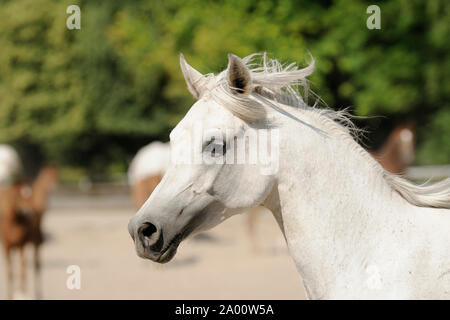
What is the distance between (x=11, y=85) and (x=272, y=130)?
2909 cm

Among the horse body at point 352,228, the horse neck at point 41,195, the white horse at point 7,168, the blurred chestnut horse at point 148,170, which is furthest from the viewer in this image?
the white horse at point 7,168

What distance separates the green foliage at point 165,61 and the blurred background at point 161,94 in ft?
0.16

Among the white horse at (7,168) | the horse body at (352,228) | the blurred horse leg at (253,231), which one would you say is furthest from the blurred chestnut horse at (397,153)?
the horse body at (352,228)

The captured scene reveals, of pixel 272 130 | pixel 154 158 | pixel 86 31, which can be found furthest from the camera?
pixel 86 31

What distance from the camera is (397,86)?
1434 cm

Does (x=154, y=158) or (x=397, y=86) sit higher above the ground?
(x=397, y=86)

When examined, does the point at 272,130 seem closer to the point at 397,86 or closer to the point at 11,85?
the point at 397,86

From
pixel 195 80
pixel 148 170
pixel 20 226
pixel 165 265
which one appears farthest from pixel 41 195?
pixel 195 80

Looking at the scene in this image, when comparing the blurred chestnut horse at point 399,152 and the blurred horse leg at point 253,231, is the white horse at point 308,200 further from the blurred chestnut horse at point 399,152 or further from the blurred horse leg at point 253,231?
the blurred horse leg at point 253,231

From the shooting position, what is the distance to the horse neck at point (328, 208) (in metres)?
2.39

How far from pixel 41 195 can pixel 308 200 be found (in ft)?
26.4

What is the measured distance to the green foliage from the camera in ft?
37.7

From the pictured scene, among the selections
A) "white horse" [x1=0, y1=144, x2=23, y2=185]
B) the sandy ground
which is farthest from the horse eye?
"white horse" [x1=0, y1=144, x2=23, y2=185]

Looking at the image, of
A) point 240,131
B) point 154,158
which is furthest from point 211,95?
point 154,158
